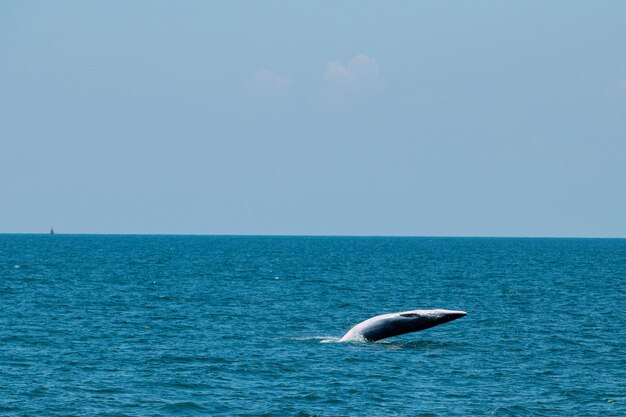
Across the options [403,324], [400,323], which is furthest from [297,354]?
[403,324]

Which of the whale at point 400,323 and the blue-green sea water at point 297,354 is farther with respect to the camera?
the whale at point 400,323

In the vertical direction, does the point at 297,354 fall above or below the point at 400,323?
below

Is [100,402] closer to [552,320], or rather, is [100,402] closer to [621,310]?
[552,320]

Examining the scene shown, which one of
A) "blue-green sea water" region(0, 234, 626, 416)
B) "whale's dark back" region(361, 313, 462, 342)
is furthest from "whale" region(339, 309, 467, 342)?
"blue-green sea water" region(0, 234, 626, 416)

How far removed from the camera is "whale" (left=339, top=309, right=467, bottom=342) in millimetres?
46719

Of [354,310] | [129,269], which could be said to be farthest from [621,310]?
[129,269]

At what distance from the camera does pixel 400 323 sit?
4728cm

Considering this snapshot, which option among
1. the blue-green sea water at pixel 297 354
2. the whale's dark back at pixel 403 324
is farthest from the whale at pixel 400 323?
the blue-green sea water at pixel 297 354

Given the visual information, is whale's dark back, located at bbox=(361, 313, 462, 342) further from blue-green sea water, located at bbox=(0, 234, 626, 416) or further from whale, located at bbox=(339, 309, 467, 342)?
blue-green sea water, located at bbox=(0, 234, 626, 416)

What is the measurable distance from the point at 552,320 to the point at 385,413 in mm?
31593

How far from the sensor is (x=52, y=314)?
62.2 metres

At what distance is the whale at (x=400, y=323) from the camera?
46.7 m

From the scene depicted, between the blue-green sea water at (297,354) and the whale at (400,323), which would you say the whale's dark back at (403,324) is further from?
the blue-green sea water at (297,354)

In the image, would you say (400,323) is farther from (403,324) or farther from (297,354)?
(297,354)
